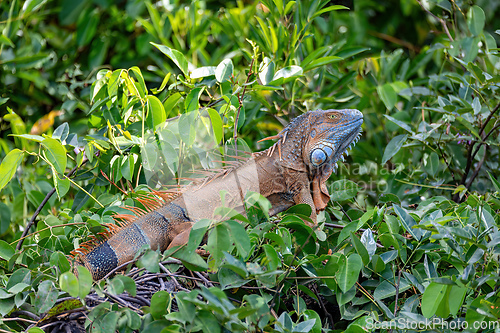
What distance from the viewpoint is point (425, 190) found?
2580mm

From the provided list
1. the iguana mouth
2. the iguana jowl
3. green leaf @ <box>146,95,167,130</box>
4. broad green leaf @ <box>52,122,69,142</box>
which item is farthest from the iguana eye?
broad green leaf @ <box>52,122,69,142</box>

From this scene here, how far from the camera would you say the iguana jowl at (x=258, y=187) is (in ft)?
6.64

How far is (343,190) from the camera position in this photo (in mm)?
2215

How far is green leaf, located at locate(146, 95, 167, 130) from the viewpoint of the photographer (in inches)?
80.4

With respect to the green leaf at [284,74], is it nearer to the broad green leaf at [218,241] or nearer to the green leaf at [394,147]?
the green leaf at [394,147]

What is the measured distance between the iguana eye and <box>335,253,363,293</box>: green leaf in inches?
35.4

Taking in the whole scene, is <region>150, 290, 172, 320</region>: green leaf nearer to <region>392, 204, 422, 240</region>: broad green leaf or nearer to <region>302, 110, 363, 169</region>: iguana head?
<region>392, 204, 422, 240</region>: broad green leaf

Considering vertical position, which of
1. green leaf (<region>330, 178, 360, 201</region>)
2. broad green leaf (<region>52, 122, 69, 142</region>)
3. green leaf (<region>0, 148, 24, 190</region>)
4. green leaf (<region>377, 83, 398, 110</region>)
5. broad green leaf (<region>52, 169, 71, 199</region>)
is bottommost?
green leaf (<region>330, 178, 360, 201</region>)

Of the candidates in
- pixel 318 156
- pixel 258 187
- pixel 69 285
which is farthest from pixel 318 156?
pixel 69 285

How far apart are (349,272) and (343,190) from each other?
2.30ft

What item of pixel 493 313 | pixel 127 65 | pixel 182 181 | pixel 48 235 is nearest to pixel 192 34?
pixel 127 65

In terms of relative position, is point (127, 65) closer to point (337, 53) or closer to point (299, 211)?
point (337, 53)

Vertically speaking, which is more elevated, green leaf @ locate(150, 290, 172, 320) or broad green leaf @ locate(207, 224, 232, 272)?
broad green leaf @ locate(207, 224, 232, 272)

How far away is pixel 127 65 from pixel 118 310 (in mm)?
3523
